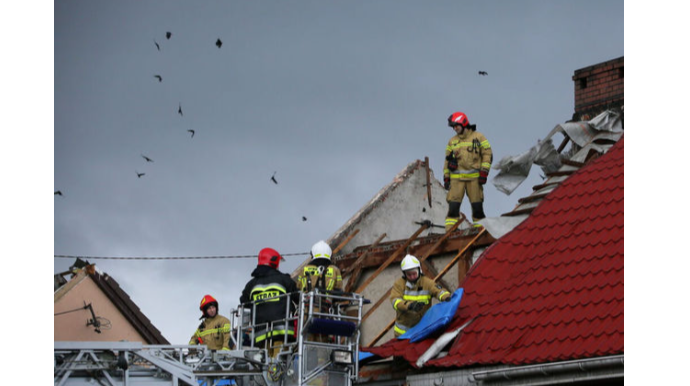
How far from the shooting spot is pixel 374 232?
800 inches

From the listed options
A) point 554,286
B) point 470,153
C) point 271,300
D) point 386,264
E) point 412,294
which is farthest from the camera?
point 470,153

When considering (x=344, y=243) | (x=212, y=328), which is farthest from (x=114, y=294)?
(x=212, y=328)

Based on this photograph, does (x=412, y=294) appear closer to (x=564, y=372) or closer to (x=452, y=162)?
(x=564, y=372)

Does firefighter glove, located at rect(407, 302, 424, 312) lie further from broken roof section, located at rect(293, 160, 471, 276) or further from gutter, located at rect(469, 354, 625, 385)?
broken roof section, located at rect(293, 160, 471, 276)

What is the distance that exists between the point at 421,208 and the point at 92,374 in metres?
11.3

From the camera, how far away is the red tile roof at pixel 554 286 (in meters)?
12.1

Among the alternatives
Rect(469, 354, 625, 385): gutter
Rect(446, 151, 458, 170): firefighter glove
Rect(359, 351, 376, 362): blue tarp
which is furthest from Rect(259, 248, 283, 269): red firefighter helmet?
Rect(446, 151, 458, 170): firefighter glove

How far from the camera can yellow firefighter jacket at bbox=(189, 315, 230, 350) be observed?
15.8 metres

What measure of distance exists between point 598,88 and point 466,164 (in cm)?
306

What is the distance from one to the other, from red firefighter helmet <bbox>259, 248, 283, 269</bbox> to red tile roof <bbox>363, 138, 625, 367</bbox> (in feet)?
6.24

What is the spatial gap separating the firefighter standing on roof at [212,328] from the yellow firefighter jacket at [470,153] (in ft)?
16.3

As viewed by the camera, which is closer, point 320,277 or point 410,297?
point 320,277

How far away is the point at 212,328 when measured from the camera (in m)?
15.9

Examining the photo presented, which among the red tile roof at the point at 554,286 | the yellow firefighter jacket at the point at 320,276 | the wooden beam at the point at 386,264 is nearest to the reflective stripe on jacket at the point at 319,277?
the yellow firefighter jacket at the point at 320,276
